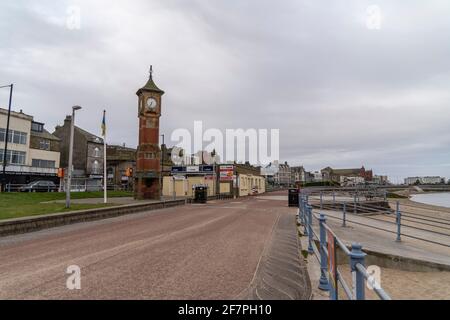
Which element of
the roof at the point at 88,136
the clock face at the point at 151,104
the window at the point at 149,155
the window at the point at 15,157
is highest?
the roof at the point at 88,136

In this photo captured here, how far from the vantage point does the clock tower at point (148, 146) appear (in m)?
27.5

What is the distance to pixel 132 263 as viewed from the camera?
21.2ft

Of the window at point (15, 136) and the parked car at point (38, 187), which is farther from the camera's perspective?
the window at point (15, 136)

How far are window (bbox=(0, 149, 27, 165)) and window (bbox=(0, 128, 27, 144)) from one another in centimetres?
151

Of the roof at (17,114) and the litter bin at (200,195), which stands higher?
the roof at (17,114)

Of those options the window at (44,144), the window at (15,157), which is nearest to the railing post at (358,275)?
the window at (15,157)

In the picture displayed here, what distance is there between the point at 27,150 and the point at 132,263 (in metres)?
46.1

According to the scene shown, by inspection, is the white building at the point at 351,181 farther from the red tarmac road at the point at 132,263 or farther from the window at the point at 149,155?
the red tarmac road at the point at 132,263

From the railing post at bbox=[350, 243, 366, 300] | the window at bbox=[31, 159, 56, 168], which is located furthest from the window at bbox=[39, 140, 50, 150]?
the railing post at bbox=[350, 243, 366, 300]

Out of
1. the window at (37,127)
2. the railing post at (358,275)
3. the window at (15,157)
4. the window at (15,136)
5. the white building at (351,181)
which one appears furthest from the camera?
the white building at (351,181)

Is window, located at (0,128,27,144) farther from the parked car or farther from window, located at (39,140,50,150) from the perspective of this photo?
the parked car
